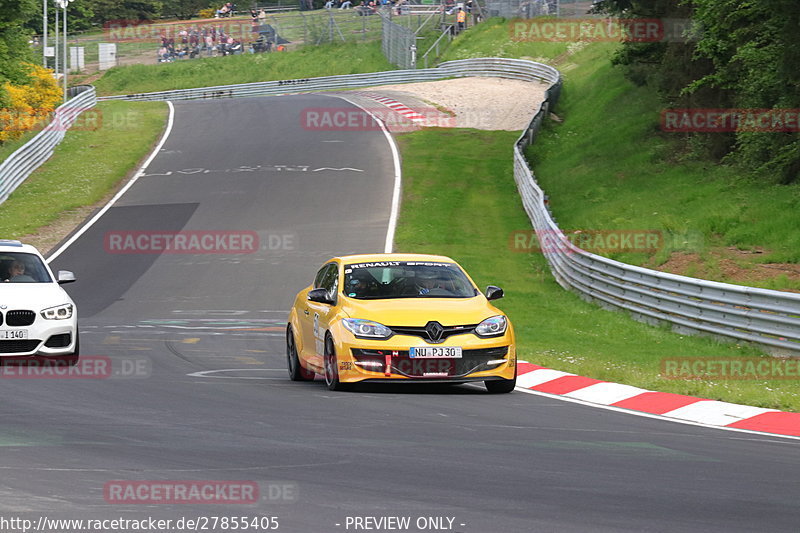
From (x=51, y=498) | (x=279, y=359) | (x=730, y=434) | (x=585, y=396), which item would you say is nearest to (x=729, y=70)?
(x=279, y=359)

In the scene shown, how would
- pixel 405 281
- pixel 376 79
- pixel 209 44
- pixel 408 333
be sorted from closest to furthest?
pixel 408 333 → pixel 405 281 → pixel 376 79 → pixel 209 44

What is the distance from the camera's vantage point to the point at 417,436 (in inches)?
372

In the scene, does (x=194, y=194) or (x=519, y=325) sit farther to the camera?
(x=194, y=194)

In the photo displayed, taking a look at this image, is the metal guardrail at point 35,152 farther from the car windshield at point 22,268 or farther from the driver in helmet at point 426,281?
the driver in helmet at point 426,281

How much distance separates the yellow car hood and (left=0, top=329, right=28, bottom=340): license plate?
4122mm

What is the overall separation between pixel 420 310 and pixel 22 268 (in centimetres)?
609

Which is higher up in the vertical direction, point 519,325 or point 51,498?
point 51,498

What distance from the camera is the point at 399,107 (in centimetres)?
5603

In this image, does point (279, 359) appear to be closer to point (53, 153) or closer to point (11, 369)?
point (11, 369)

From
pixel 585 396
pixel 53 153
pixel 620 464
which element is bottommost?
pixel 53 153

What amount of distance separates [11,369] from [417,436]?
6535mm

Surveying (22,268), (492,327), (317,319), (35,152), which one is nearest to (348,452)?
(492,327)

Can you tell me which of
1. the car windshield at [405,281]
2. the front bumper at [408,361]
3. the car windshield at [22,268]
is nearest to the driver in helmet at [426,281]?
the car windshield at [405,281]

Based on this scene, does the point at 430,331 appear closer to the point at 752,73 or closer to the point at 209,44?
the point at 752,73
